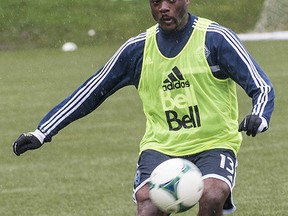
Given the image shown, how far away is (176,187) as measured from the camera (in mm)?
Answer: 5363

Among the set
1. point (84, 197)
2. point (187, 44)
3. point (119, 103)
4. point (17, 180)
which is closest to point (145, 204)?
point (187, 44)

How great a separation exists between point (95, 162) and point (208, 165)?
16.4ft

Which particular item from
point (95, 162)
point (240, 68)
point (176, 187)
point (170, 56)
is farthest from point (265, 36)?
point (176, 187)

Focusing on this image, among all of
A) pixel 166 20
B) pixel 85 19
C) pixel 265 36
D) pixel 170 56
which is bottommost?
pixel 265 36

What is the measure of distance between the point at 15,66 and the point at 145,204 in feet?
56.4

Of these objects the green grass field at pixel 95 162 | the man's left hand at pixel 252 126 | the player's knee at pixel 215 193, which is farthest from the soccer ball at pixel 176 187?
the green grass field at pixel 95 162

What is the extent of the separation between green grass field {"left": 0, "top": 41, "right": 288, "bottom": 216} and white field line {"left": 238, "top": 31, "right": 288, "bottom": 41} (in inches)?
312

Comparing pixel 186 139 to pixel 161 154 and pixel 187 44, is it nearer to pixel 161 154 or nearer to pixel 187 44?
pixel 161 154

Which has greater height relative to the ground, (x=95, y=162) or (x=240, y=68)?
(x=240, y=68)

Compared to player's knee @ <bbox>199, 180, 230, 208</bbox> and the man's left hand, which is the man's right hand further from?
the man's left hand

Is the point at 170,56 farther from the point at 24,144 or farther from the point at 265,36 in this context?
the point at 265,36

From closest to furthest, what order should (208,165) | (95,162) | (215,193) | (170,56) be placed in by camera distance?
1. (215,193)
2. (208,165)
3. (170,56)
4. (95,162)

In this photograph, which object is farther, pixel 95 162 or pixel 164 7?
pixel 95 162

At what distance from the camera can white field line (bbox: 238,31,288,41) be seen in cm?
2598
